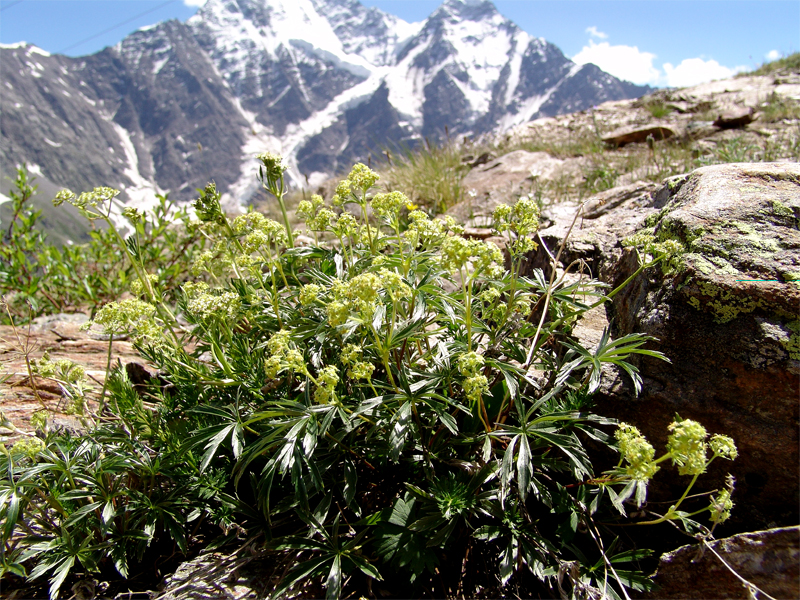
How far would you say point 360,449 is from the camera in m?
2.38

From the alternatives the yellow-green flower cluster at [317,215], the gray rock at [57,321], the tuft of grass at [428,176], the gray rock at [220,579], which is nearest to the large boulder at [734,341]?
the yellow-green flower cluster at [317,215]

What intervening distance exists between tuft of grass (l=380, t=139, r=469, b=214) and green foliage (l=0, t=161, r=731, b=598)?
496cm

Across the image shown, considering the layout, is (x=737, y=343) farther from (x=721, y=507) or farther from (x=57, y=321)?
(x=57, y=321)

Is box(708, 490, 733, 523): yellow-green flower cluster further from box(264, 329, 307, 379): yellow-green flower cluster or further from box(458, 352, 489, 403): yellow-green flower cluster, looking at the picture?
box(264, 329, 307, 379): yellow-green flower cluster

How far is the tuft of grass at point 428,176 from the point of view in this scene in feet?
24.5

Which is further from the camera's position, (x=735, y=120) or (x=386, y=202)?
(x=735, y=120)

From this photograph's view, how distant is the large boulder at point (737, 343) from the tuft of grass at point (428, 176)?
490 cm

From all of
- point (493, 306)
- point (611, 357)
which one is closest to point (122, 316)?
point (493, 306)

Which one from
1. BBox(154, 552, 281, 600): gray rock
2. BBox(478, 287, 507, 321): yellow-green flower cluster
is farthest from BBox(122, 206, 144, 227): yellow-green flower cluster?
BBox(478, 287, 507, 321): yellow-green flower cluster

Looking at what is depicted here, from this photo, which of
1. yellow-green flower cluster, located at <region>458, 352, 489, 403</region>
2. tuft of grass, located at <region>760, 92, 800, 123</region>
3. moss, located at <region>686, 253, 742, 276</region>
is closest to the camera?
yellow-green flower cluster, located at <region>458, 352, 489, 403</region>

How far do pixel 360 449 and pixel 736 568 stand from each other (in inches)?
68.9

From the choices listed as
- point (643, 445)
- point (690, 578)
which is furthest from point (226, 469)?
point (690, 578)

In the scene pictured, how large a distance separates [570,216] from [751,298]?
273 centimetres

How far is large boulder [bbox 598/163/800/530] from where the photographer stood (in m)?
2.15
